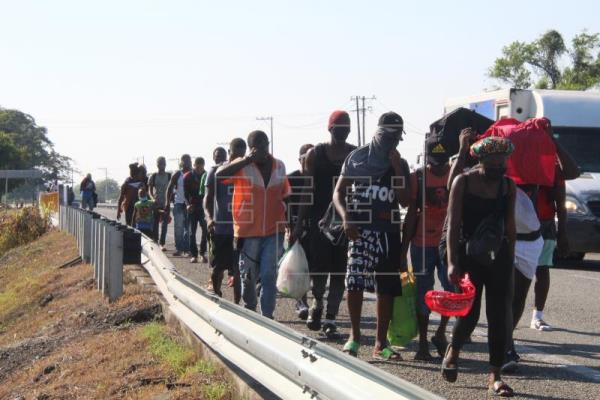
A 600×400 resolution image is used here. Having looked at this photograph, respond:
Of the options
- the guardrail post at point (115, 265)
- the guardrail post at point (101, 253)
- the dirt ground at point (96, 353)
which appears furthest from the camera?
the guardrail post at point (101, 253)

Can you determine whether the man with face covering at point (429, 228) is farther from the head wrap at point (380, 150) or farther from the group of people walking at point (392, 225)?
the head wrap at point (380, 150)

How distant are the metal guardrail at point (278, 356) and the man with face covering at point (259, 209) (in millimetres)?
718

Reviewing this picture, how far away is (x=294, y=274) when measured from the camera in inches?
371

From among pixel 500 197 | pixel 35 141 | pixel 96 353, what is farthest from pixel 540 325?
pixel 35 141

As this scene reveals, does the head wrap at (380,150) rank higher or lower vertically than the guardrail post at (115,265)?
higher

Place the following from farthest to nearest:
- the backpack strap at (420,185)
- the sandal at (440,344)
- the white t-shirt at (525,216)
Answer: the sandal at (440,344) → the backpack strap at (420,185) → the white t-shirt at (525,216)

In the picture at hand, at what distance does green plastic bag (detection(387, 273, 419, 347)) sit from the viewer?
9.07 meters

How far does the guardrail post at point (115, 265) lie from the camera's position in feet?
40.5

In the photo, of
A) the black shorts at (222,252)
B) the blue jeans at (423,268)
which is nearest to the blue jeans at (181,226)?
the black shorts at (222,252)

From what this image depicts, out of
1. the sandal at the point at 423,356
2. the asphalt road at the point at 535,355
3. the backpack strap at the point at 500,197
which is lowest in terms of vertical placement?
the asphalt road at the point at 535,355

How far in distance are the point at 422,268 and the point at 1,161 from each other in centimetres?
10405

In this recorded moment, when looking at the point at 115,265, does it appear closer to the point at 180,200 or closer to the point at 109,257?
the point at 109,257

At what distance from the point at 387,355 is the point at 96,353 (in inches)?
116

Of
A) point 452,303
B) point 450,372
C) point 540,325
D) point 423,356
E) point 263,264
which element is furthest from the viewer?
point 540,325
